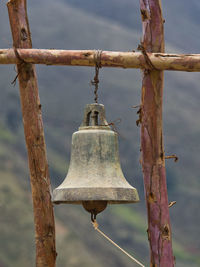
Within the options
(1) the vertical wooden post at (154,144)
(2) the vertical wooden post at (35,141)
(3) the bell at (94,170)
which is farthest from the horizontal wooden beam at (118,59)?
(3) the bell at (94,170)

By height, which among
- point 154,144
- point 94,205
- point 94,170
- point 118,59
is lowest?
point 94,205

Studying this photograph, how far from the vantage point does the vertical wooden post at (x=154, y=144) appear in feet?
15.7

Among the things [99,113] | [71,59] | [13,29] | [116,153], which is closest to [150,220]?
[116,153]

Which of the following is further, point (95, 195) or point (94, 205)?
point (94, 205)

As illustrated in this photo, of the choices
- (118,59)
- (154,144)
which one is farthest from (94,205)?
(118,59)

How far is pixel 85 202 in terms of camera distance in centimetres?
448

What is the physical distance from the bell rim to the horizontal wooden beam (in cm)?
84

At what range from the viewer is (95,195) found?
4.29m

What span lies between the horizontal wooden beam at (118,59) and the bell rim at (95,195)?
0.84 metres

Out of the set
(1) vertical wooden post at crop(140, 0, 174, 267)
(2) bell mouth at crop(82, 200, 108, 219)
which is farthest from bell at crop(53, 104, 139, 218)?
(1) vertical wooden post at crop(140, 0, 174, 267)

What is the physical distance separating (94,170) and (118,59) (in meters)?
0.78

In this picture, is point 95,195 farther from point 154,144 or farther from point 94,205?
point 154,144

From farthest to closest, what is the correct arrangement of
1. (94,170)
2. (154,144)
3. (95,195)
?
(154,144)
(94,170)
(95,195)

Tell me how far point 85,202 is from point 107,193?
22 cm
